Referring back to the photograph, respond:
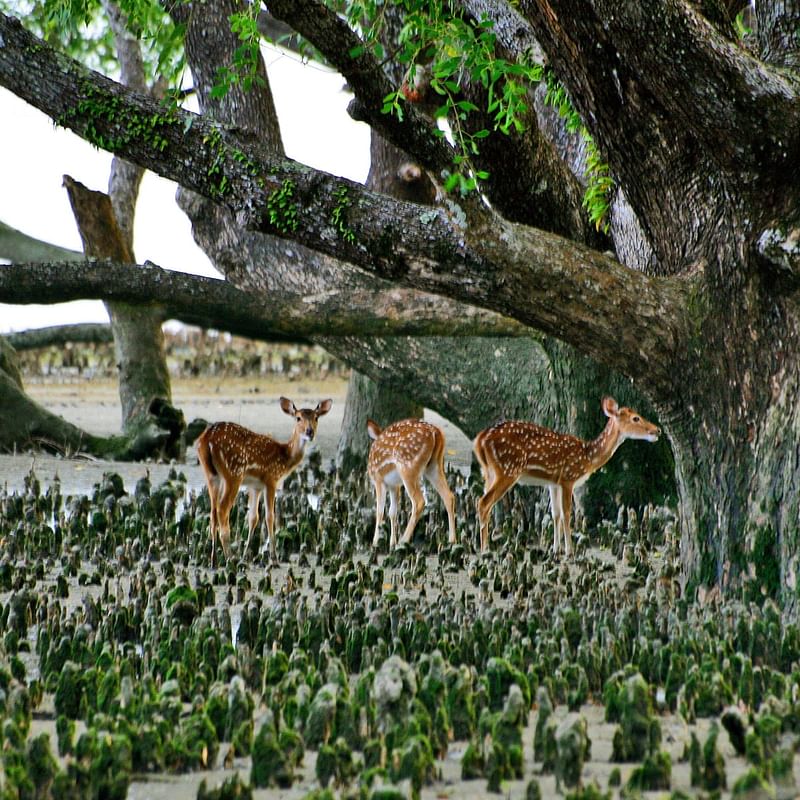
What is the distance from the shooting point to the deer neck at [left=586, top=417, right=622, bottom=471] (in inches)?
375

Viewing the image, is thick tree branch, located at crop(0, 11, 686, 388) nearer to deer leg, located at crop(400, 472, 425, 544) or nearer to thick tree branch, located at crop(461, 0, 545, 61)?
thick tree branch, located at crop(461, 0, 545, 61)

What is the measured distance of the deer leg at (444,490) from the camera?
31.6ft

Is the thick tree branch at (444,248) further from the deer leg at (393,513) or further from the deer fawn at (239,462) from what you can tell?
the deer leg at (393,513)

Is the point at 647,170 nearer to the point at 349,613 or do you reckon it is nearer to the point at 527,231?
the point at 527,231

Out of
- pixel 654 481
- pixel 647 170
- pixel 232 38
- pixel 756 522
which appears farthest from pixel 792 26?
pixel 232 38

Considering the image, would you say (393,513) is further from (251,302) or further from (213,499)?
(251,302)

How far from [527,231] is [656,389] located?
1241mm

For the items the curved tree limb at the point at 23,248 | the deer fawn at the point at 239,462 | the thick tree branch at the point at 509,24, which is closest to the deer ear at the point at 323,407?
the deer fawn at the point at 239,462

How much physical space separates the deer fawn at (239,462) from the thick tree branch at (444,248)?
2.04m

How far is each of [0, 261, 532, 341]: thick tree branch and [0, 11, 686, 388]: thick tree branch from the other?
12.8ft

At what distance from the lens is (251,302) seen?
11.9 m

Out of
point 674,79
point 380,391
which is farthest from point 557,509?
point 380,391

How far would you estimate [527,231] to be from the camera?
23.9 ft

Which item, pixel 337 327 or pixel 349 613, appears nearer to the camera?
pixel 349 613
